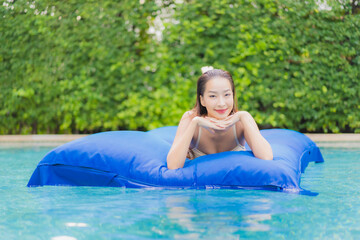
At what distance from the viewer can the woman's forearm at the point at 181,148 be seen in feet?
10.1

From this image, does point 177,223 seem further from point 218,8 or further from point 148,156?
point 218,8

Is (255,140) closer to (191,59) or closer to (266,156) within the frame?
(266,156)

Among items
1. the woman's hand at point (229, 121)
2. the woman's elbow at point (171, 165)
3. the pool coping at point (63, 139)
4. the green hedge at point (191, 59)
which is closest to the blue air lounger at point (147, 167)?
the woman's elbow at point (171, 165)

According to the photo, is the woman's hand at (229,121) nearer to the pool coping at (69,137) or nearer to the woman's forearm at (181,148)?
the woman's forearm at (181,148)

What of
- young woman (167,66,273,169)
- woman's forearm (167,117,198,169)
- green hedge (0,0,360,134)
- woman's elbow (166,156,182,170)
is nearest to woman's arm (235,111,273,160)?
young woman (167,66,273,169)

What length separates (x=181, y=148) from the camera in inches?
121

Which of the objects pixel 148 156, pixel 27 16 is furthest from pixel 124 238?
pixel 27 16

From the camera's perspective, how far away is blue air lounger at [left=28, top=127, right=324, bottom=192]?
294 centimetres

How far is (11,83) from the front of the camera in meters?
7.69

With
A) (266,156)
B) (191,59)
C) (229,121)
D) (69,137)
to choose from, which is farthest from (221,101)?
(69,137)

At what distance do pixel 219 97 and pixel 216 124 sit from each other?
0.57ft

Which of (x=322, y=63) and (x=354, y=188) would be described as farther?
(x=322, y=63)

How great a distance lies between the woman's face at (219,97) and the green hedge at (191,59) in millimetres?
3709

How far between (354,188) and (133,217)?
1541 millimetres
